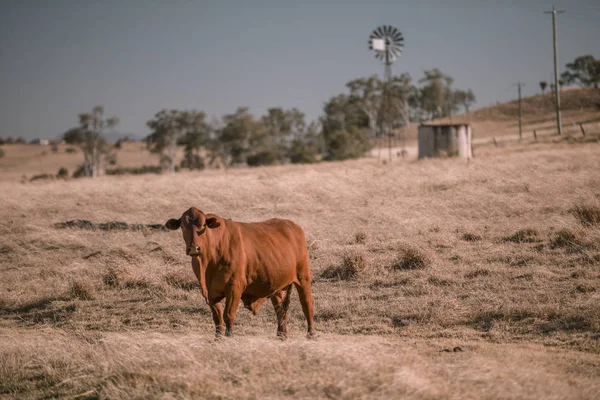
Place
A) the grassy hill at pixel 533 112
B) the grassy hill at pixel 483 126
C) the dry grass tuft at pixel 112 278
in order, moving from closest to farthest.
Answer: the dry grass tuft at pixel 112 278 < the grassy hill at pixel 533 112 < the grassy hill at pixel 483 126

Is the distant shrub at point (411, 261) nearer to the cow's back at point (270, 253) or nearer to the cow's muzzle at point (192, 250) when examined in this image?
the cow's back at point (270, 253)

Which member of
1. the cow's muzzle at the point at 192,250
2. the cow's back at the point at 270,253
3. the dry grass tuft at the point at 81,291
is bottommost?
the dry grass tuft at the point at 81,291

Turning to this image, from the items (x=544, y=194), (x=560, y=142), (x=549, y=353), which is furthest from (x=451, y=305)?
(x=560, y=142)

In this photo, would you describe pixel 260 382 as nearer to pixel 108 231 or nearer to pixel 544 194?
pixel 108 231

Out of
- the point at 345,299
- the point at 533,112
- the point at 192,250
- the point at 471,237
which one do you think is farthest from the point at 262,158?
the point at 192,250

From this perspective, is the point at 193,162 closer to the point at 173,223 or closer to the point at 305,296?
the point at 305,296

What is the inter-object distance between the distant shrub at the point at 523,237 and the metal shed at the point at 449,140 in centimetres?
2241

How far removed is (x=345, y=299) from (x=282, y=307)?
2.14 meters

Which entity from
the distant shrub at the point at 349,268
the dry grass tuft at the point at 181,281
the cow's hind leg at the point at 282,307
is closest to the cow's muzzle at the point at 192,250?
the cow's hind leg at the point at 282,307

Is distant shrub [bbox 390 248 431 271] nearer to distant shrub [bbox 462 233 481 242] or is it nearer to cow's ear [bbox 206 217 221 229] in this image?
distant shrub [bbox 462 233 481 242]

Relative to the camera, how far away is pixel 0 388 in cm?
670

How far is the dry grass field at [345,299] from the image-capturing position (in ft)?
18.7

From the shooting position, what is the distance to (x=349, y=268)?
1134 centimetres

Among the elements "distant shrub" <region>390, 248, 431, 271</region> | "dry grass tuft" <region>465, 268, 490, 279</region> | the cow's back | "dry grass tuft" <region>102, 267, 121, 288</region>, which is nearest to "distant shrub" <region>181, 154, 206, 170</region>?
"dry grass tuft" <region>102, 267, 121, 288</region>
